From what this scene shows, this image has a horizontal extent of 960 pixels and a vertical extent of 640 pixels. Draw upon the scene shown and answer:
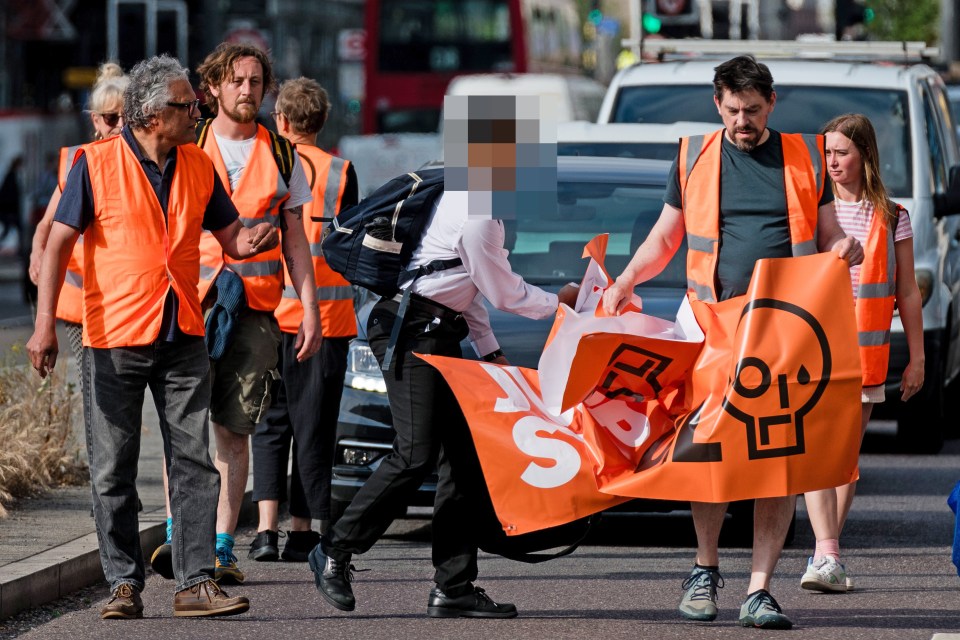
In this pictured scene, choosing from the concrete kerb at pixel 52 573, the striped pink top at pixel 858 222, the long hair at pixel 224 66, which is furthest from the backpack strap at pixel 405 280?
the striped pink top at pixel 858 222

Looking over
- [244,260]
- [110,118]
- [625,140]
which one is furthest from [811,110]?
[244,260]

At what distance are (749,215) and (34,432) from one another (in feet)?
13.0

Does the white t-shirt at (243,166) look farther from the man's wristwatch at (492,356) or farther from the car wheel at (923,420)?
the car wheel at (923,420)

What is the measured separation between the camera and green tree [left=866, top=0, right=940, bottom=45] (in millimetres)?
45844

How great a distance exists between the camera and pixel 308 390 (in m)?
7.45

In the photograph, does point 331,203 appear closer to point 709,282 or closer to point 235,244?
point 235,244

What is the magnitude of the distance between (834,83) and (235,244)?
20.8 ft

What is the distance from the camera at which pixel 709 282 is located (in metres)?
6.13

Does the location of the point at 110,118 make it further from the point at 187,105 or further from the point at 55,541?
the point at 55,541

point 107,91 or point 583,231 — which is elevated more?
point 107,91

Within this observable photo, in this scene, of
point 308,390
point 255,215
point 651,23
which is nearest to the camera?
point 255,215

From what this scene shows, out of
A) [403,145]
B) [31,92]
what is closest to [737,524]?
[403,145]

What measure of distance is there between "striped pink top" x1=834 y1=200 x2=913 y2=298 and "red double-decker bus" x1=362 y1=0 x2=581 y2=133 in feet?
74.1

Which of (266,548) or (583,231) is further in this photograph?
(583,231)
